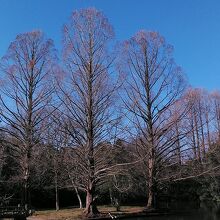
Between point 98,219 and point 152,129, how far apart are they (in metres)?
12.4

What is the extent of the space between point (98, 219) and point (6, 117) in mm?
11557

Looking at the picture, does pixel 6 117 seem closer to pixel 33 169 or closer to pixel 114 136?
pixel 33 169

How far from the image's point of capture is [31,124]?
101ft

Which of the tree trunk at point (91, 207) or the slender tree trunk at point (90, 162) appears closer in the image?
the tree trunk at point (91, 207)

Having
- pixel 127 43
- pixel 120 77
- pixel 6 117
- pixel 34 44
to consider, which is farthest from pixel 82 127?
pixel 127 43

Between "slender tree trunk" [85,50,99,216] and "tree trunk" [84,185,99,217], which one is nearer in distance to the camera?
"tree trunk" [84,185,99,217]

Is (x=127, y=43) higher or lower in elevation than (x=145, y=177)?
higher

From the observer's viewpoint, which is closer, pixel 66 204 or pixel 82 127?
pixel 82 127

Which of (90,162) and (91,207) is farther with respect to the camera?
(90,162)

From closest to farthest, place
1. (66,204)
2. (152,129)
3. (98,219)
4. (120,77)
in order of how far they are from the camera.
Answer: (98,219) → (120,77) → (152,129) → (66,204)

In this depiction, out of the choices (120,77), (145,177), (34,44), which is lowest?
(145,177)

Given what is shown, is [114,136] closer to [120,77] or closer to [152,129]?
[120,77]

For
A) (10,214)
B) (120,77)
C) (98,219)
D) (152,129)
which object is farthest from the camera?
(152,129)

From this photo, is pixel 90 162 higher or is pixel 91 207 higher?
pixel 90 162
